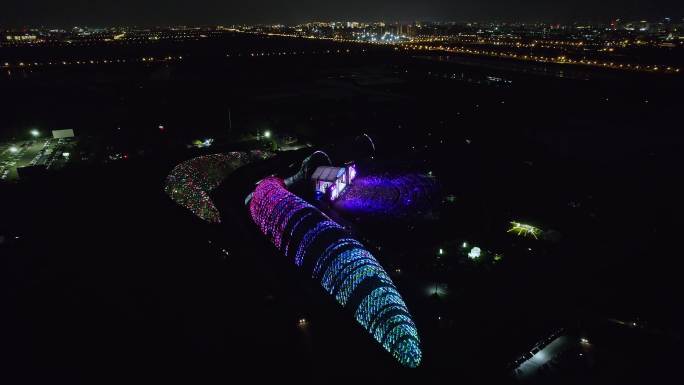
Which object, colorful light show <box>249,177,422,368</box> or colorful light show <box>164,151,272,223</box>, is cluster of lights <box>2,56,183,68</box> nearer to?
colorful light show <box>164,151,272,223</box>

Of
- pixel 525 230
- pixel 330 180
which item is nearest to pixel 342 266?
pixel 330 180

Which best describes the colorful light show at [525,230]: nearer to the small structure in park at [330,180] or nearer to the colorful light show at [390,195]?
the colorful light show at [390,195]

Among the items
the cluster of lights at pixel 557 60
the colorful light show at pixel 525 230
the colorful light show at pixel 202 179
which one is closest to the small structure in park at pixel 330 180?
the colorful light show at pixel 202 179

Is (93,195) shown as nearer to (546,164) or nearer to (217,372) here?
(217,372)

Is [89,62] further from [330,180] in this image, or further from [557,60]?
[557,60]

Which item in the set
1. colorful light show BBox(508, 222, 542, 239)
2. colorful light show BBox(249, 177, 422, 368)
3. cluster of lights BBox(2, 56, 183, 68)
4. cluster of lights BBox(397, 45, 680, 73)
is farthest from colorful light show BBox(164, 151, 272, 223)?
cluster of lights BBox(2, 56, 183, 68)

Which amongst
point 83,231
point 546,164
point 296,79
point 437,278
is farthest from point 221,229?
point 296,79

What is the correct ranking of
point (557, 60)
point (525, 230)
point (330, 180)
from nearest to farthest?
point (525, 230) < point (330, 180) < point (557, 60)
